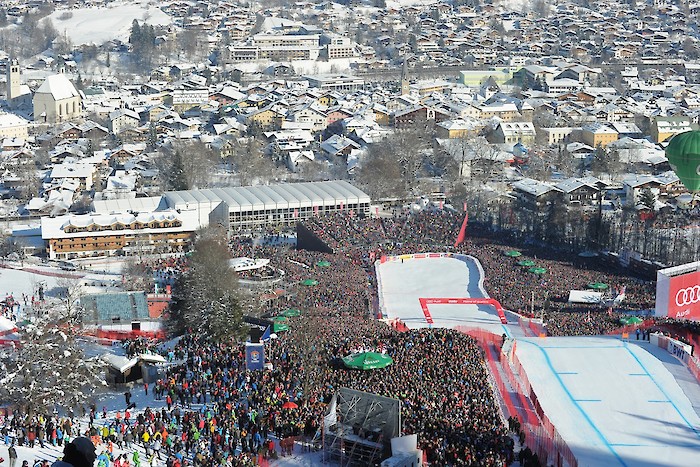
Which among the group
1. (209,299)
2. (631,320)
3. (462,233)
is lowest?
(462,233)

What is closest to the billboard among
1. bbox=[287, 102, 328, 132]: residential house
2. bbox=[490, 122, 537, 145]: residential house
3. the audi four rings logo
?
the audi four rings logo

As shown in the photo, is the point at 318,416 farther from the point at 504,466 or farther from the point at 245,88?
the point at 245,88

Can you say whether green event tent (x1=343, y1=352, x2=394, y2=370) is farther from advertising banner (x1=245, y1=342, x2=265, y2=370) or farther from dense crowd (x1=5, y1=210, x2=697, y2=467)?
advertising banner (x1=245, y1=342, x2=265, y2=370)

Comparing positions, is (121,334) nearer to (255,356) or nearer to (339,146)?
(255,356)

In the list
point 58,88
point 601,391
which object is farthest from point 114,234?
point 58,88

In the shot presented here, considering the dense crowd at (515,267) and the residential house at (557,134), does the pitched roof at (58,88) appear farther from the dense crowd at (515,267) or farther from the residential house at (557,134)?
the dense crowd at (515,267)

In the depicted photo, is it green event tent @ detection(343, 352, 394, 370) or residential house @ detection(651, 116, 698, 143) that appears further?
residential house @ detection(651, 116, 698, 143)

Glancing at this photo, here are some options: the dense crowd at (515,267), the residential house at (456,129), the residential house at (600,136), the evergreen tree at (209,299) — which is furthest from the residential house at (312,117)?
the evergreen tree at (209,299)
